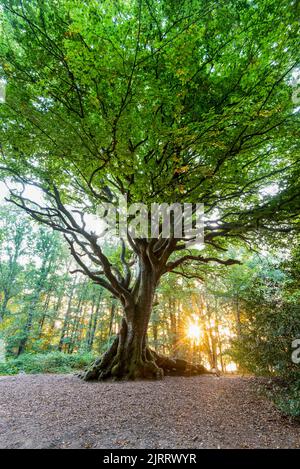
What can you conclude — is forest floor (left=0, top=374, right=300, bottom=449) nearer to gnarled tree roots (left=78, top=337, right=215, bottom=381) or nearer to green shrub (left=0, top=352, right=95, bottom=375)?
gnarled tree roots (left=78, top=337, right=215, bottom=381)

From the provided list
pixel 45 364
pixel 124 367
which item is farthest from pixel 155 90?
pixel 45 364

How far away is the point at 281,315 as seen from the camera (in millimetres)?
4512

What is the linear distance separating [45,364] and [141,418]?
9.20 metres

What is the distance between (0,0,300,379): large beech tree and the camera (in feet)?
9.28

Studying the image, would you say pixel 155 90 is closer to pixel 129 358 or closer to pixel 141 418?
pixel 141 418

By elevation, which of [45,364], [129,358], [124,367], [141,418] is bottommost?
[45,364]

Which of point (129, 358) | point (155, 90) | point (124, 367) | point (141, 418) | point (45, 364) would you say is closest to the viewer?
point (155, 90)

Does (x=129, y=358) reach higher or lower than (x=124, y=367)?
higher

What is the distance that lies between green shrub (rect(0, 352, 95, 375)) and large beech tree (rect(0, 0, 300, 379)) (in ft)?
31.5

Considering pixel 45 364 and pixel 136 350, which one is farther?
pixel 45 364

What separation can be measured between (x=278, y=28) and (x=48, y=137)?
377cm

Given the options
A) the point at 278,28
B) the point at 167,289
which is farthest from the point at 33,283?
the point at 278,28

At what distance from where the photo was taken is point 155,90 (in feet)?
10.2

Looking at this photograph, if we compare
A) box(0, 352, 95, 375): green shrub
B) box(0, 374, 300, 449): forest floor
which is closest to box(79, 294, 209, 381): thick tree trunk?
box(0, 374, 300, 449): forest floor
